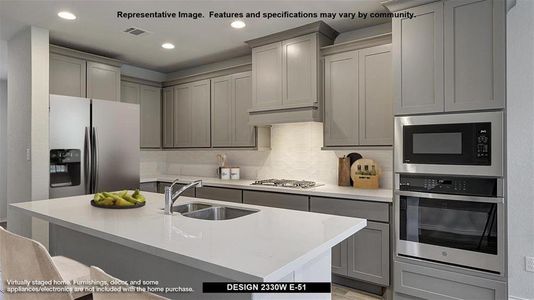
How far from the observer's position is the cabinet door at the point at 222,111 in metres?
4.11

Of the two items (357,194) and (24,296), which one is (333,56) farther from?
(24,296)

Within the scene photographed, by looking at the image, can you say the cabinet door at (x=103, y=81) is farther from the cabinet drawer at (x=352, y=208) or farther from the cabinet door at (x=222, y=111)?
the cabinet drawer at (x=352, y=208)

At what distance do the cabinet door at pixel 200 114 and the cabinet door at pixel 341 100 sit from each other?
70.4 inches

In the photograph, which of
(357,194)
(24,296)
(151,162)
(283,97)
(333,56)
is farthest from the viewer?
(151,162)

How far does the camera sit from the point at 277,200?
125 inches

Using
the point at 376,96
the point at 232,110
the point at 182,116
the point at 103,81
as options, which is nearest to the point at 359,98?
the point at 376,96

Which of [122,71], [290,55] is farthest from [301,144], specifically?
[122,71]

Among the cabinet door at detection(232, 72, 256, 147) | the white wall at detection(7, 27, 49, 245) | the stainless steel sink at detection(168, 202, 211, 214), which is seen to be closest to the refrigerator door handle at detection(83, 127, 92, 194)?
the white wall at detection(7, 27, 49, 245)

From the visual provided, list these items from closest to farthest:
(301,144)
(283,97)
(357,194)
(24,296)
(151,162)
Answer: (24,296)
(357,194)
(283,97)
(301,144)
(151,162)

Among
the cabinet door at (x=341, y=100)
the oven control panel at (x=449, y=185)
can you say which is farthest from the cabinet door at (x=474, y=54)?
the cabinet door at (x=341, y=100)

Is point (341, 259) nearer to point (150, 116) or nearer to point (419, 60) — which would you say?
point (419, 60)

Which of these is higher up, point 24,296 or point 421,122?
point 421,122

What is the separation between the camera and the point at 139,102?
460 centimetres

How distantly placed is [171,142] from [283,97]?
2203 mm
